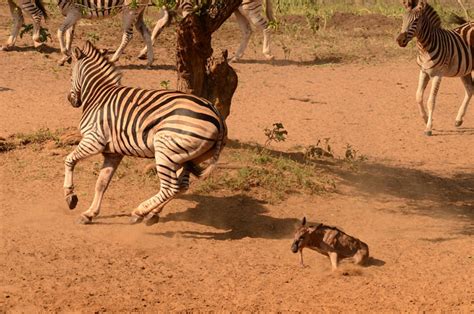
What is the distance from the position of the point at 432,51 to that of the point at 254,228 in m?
6.18

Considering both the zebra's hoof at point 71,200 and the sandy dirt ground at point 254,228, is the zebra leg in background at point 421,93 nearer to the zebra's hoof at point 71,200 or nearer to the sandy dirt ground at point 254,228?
the sandy dirt ground at point 254,228

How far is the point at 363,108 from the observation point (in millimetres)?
15391

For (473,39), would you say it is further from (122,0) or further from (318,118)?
(122,0)

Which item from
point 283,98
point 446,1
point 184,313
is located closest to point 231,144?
point 283,98

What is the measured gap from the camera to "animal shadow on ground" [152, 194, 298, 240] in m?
9.39

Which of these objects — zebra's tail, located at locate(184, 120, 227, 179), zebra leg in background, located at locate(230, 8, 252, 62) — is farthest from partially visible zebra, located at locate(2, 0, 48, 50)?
zebra's tail, located at locate(184, 120, 227, 179)

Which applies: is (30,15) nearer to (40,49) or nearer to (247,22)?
(40,49)

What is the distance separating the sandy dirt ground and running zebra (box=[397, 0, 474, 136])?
20.3 inches

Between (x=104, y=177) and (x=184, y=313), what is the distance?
2.55 metres

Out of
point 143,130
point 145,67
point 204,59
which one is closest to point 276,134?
point 204,59

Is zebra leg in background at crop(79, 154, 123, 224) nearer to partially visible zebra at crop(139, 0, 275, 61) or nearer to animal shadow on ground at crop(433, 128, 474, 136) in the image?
animal shadow on ground at crop(433, 128, 474, 136)

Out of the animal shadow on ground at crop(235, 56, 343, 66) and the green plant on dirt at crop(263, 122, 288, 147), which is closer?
the green plant on dirt at crop(263, 122, 288, 147)

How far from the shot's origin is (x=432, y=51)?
14570mm

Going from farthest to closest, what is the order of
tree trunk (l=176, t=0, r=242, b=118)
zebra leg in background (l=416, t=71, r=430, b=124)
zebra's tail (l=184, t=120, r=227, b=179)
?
1. zebra leg in background (l=416, t=71, r=430, b=124)
2. tree trunk (l=176, t=0, r=242, b=118)
3. zebra's tail (l=184, t=120, r=227, b=179)
